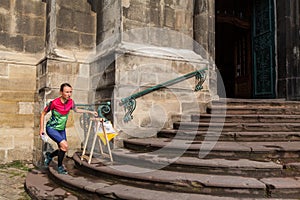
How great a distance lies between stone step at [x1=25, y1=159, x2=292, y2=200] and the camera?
2.84 metres

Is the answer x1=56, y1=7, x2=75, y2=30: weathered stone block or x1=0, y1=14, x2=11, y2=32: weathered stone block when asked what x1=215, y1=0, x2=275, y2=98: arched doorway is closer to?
x1=56, y1=7, x2=75, y2=30: weathered stone block

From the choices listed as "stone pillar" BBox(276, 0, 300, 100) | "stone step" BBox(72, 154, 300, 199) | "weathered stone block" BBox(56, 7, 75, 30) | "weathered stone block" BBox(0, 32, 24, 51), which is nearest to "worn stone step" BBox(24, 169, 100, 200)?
"stone step" BBox(72, 154, 300, 199)

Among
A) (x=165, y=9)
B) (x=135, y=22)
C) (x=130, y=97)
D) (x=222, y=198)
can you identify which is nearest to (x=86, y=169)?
(x=130, y=97)

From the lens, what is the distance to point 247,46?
10562 mm

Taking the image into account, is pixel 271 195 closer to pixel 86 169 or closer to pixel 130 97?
pixel 86 169

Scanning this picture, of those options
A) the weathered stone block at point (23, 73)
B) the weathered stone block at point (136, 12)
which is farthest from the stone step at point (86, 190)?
the weathered stone block at point (136, 12)

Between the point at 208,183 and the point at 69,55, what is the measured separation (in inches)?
156

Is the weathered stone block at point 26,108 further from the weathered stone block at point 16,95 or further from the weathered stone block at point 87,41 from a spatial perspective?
A: the weathered stone block at point 87,41

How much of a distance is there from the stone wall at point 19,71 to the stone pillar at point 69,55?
0.26 meters

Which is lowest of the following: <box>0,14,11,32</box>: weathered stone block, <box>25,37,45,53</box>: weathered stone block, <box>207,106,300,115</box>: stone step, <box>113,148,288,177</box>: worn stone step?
<box>113,148,288,177</box>: worn stone step

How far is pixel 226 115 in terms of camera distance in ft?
16.7

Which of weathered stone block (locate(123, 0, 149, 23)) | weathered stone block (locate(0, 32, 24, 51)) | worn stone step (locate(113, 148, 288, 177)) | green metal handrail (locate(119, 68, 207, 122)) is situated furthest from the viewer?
weathered stone block (locate(0, 32, 24, 51))

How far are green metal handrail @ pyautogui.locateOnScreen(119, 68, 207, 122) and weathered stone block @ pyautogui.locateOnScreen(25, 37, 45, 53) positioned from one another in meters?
2.48

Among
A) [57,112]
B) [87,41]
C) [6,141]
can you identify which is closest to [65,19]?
[87,41]
